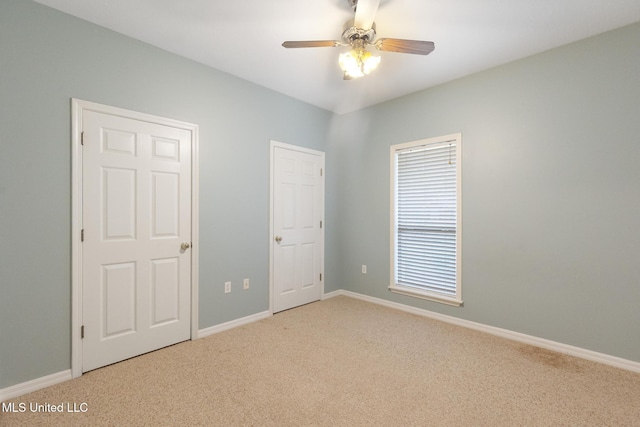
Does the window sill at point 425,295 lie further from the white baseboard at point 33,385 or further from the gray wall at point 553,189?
the white baseboard at point 33,385

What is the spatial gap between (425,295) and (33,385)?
3.50 m

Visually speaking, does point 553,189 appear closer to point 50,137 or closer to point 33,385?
point 50,137

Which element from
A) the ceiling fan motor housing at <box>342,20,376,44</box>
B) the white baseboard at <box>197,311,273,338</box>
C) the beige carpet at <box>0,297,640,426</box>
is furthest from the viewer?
the white baseboard at <box>197,311,273,338</box>

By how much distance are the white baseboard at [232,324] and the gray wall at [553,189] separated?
6.06 feet

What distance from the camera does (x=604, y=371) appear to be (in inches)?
86.7

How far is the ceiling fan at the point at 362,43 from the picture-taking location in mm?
1914

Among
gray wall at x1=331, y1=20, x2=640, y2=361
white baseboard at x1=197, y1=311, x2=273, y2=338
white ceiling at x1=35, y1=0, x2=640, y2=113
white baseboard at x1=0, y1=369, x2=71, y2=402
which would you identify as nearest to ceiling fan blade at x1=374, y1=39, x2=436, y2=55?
white ceiling at x1=35, y1=0, x2=640, y2=113

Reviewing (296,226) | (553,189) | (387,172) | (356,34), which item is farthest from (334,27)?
(553,189)

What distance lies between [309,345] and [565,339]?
2.24m

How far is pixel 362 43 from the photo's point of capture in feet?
7.13

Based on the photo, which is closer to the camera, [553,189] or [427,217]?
[553,189]

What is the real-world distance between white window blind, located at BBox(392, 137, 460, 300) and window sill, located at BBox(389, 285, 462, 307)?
0.03 m

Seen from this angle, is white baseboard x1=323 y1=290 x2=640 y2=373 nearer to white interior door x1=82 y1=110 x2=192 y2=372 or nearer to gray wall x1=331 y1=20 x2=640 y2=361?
gray wall x1=331 y1=20 x2=640 y2=361

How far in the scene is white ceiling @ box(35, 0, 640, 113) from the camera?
6.65 feet
